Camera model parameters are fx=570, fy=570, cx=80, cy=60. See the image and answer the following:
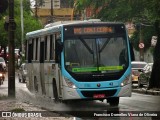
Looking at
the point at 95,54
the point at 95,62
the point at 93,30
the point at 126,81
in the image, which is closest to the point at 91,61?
the point at 95,62

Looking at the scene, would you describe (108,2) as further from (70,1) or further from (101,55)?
(101,55)

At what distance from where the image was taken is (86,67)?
19.3m

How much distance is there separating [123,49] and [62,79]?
2.37m

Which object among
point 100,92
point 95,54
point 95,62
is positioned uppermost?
point 95,54

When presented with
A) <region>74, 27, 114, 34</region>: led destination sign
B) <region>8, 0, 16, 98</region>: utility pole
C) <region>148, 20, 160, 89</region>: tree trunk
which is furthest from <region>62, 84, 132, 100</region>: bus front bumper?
<region>148, 20, 160, 89</region>: tree trunk

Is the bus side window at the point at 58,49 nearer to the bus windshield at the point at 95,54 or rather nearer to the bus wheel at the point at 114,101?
the bus windshield at the point at 95,54

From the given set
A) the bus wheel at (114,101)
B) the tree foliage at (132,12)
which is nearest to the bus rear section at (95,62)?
the bus wheel at (114,101)

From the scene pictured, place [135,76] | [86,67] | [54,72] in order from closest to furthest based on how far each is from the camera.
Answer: [86,67]
[54,72]
[135,76]

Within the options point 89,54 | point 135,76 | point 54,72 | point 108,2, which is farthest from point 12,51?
point 135,76

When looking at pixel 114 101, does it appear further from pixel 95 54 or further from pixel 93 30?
pixel 93 30

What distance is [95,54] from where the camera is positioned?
19.5m

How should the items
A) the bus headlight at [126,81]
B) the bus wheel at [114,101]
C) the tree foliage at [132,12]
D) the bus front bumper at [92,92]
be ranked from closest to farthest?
1. the bus front bumper at [92,92]
2. the bus headlight at [126,81]
3. the bus wheel at [114,101]
4. the tree foliage at [132,12]

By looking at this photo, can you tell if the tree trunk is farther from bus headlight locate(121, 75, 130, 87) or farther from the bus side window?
the bus side window

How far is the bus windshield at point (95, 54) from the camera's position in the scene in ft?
63.6
